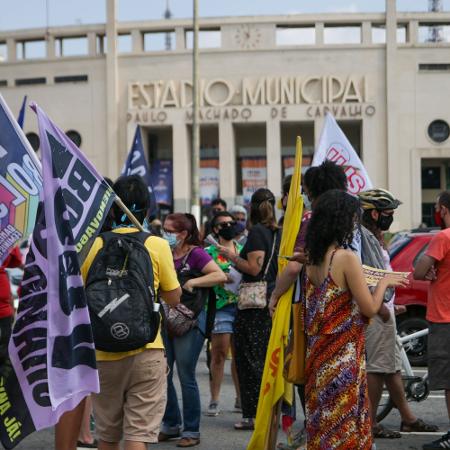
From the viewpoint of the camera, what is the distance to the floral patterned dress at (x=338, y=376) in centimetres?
471

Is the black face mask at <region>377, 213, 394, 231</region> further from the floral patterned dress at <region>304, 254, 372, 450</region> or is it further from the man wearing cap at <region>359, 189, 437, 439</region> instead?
the floral patterned dress at <region>304, 254, 372, 450</region>

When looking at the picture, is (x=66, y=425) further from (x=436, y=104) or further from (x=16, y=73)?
(x=16, y=73)

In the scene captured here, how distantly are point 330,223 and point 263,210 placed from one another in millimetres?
2689

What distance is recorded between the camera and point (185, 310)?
6.78 metres

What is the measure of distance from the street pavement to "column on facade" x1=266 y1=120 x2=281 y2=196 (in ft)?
119

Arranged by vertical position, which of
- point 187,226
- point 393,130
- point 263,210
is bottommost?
point 187,226

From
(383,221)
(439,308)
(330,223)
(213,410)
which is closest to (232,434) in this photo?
(213,410)

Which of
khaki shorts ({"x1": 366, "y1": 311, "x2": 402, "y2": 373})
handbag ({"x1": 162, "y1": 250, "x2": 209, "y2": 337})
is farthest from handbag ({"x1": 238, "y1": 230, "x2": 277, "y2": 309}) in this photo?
khaki shorts ({"x1": 366, "y1": 311, "x2": 402, "y2": 373})

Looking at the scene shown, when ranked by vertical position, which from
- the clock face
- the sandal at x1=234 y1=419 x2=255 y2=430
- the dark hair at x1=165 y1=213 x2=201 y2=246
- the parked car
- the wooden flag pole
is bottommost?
the sandal at x1=234 y1=419 x2=255 y2=430

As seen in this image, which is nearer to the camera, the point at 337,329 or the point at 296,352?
the point at 337,329

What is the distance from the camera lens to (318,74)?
45.0 meters

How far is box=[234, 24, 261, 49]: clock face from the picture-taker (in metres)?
45.0

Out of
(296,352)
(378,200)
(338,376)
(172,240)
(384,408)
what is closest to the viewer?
(338,376)

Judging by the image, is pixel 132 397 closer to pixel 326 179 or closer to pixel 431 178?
pixel 326 179
